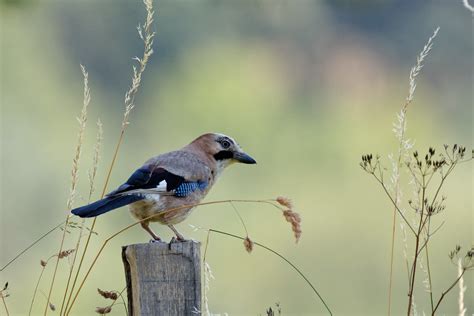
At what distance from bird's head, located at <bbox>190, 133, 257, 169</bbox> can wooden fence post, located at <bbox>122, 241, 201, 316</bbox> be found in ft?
5.88

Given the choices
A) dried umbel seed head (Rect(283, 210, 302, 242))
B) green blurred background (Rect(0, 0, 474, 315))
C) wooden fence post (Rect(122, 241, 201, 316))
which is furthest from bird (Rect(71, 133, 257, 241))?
green blurred background (Rect(0, 0, 474, 315))

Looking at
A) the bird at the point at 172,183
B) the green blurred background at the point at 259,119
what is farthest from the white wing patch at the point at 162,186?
→ the green blurred background at the point at 259,119

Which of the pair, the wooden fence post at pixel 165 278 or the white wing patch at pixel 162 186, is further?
the white wing patch at pixel 162 186

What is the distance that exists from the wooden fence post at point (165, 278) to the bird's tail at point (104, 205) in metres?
0.50

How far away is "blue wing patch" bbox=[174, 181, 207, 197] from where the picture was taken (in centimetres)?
586

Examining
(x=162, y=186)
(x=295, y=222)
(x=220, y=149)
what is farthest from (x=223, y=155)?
(x=295, y=222)

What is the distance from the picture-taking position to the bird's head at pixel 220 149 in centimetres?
639

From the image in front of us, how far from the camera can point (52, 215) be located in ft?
62.3

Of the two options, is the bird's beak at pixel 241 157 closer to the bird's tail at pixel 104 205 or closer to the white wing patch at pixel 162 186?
the white wing patch at pixel 162 186

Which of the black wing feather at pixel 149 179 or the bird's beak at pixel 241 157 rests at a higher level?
the bird's beak at pixel 241 157

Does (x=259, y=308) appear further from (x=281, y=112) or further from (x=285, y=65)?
(x=285, y=65)

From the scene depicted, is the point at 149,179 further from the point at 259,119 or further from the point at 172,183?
the point at 259,119

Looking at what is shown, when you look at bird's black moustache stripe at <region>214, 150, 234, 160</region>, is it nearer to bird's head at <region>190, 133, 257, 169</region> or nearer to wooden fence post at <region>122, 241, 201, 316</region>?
bird's head at <region>190, 133, 257, 169</region>

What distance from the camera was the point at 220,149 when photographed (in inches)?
253
